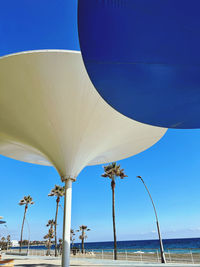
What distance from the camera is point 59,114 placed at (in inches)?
351

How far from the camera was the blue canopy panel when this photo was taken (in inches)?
126

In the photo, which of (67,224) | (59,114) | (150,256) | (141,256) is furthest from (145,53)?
(150,256)

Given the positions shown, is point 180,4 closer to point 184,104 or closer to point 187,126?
point 184,104

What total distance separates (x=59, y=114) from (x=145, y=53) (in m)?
5.78

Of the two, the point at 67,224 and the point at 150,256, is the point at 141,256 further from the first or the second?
the point at 150,256

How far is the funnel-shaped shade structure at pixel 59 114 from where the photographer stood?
23.8 feet

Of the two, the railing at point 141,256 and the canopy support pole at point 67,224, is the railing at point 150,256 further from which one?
the canopy support pole at point 67,224

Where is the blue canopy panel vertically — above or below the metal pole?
above

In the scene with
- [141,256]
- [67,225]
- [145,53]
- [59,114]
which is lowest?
[141,256]

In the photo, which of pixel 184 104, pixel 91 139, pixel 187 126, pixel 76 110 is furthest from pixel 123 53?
pixel 91 139

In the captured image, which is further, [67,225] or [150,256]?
[150,256]

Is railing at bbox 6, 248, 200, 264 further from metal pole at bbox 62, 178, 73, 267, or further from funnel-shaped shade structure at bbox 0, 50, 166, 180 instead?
funnel-shaped shade structure at bbox 0, 50, 166, 180

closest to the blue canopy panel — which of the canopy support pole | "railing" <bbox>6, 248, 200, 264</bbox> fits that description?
the canopy support pole

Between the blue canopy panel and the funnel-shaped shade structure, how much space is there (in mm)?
3454
